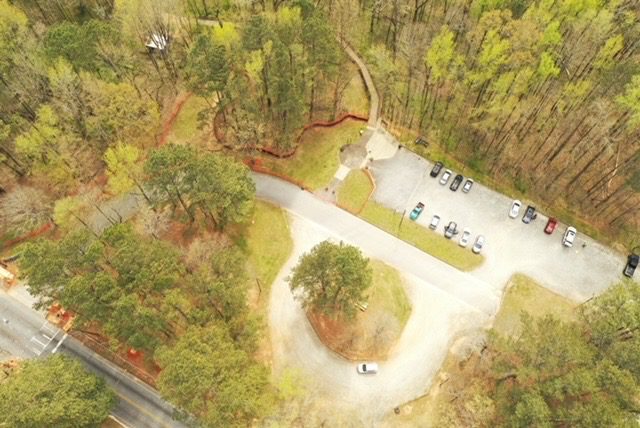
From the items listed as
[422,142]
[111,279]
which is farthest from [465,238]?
[111,279]

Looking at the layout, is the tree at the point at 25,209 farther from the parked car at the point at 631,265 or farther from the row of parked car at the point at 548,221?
the parked car at the point at 631,265

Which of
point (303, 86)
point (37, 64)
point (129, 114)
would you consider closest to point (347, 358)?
point (303, 86)

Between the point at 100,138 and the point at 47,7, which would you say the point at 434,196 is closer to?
the point at 100,138

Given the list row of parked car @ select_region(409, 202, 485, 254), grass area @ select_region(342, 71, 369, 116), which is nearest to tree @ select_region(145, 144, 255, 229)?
row of parked car @ select_region(409, 202, 485, 254)

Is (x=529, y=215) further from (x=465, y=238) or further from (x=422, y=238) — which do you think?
(x=422, y=238)

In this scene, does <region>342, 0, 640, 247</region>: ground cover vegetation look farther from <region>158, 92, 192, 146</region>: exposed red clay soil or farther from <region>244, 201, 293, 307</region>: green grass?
<region>158, 92, 192, 146</region>: exposed red clay soil

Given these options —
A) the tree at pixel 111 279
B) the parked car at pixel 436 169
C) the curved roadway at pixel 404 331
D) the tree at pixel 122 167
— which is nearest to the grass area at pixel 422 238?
the curved roadway at pixel 404 331
